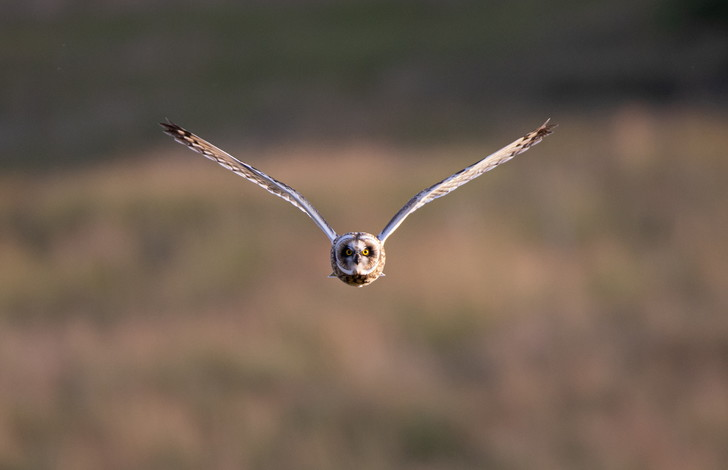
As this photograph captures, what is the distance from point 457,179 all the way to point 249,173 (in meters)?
0.49

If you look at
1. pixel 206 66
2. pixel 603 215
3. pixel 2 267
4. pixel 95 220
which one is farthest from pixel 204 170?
pixel 206 66

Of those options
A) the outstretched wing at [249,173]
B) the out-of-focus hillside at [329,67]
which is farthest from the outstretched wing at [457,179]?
the out-of-focus hillside at [329,67]

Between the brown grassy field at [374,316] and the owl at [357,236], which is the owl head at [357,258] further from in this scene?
the brown grassy field at [374,316]

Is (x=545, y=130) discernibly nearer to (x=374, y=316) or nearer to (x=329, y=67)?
(x=374, y=316)

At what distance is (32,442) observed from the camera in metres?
21.1

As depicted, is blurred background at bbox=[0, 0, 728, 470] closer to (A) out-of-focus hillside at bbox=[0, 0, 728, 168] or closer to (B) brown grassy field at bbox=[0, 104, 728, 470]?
(B) brown grassy field at bbox=[0, 104, 728, 470]

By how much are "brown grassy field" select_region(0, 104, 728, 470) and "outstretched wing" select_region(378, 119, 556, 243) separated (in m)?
18.1

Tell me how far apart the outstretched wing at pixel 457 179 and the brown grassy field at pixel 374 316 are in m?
18.1

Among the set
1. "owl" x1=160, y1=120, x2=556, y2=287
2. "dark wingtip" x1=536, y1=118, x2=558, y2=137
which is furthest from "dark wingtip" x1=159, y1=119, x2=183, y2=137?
"dark wingtip" x1=536, y1=118, x2=558, y2=137

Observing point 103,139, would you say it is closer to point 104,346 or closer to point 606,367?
point 104,346

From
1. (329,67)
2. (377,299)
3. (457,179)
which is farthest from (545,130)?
(329,67)

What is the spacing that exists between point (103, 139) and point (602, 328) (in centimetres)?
1913

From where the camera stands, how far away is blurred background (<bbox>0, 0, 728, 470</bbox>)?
21.9 meters

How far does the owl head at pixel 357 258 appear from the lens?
272 centimetres
